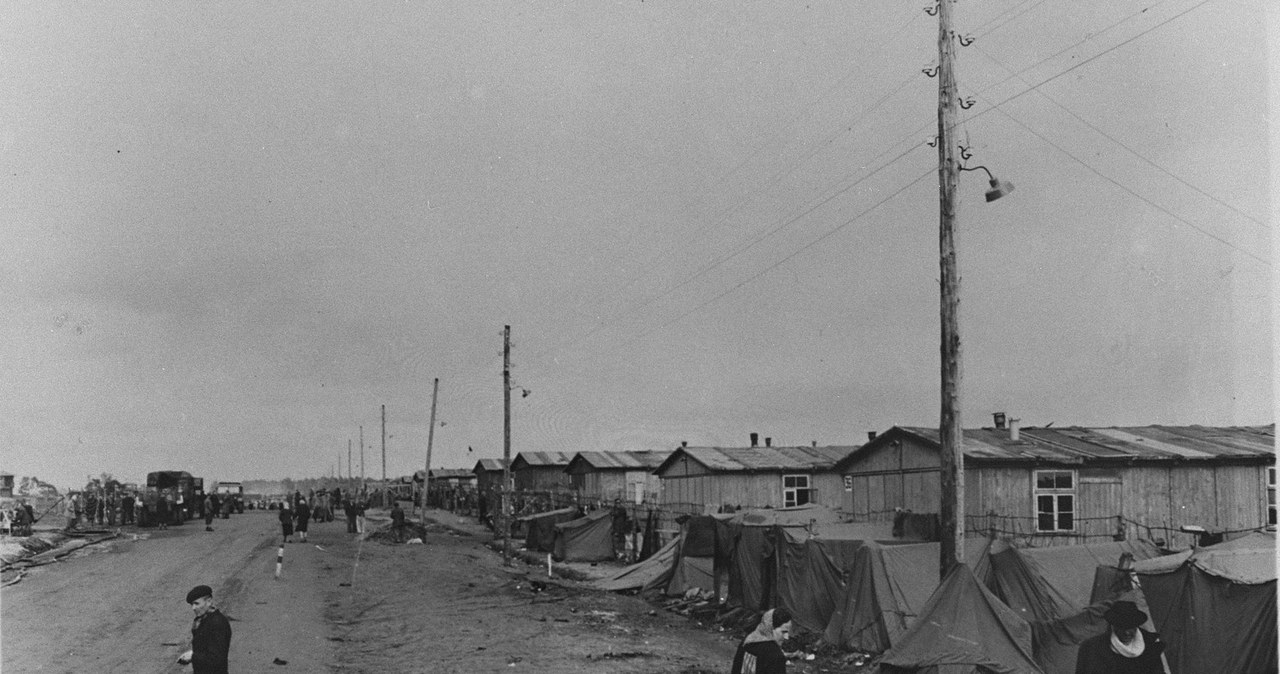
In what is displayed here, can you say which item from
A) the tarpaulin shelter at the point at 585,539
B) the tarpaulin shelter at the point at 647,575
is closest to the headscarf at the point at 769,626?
the tarpaulin shelter at the point at 647,575

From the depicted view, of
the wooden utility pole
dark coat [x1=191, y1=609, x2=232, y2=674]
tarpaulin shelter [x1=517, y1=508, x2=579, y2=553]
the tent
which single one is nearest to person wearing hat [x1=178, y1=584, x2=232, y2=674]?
dark coat [x1=191, y1=609, x2=232, y2=674]

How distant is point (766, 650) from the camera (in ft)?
26.3

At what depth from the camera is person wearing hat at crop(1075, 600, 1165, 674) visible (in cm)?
744

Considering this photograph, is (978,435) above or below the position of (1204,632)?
above

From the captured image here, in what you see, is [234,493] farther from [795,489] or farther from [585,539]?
[795,489]

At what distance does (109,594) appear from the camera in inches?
952

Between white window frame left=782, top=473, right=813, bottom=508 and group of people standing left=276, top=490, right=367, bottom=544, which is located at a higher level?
white window frame left=782, top=473, right=813, bottom=508

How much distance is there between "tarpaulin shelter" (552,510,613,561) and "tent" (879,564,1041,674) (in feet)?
76.2

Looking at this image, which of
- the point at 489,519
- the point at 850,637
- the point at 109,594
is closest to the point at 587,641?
the point at 850,637

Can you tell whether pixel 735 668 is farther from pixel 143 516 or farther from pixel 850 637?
pixel 143 516

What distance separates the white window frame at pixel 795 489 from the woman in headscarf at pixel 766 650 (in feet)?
110

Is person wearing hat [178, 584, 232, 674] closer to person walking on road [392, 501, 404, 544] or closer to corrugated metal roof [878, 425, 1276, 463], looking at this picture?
corrugated metal roof [878, 425, 1276, 463]

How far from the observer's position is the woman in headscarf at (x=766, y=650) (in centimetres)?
800

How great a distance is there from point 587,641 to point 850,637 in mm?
4566
